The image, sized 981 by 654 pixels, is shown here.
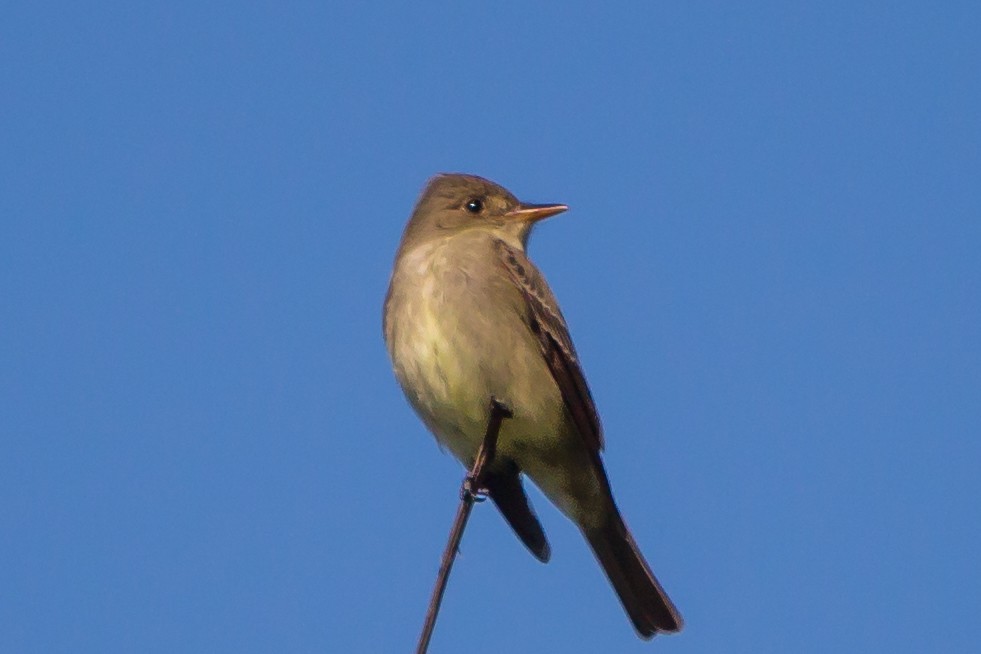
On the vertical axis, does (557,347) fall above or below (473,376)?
above

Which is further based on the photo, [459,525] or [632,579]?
[632,579]

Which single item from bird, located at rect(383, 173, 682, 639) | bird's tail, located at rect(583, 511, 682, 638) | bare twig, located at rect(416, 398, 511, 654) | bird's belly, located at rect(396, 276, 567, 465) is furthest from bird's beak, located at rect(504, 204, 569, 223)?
bare twig, located at rect(416, 398, 511, 654)

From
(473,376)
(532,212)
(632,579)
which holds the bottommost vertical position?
(632,579)

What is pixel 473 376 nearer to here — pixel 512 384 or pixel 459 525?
pixel 512 384

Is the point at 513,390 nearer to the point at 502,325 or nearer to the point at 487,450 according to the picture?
the point at 502,325

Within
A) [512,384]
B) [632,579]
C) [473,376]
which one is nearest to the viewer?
[473,376]

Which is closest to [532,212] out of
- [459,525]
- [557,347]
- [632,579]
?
[557,347]

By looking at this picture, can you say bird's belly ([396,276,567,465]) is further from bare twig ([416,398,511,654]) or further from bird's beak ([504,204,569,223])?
bare twig ([416,398,511,654])
